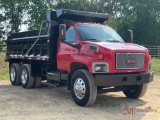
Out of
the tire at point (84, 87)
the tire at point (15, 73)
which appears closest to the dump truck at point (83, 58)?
the tire at point (84, 87)

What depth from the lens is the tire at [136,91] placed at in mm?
8969

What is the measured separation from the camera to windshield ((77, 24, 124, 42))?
8680mm

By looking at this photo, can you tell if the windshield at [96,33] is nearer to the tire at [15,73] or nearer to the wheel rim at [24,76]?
the wheel rim at [24,76]

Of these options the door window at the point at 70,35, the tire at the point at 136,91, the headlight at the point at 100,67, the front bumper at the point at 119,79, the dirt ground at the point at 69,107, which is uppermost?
the door window at the point at 70,35

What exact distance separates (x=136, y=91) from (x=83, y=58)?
2303 mm

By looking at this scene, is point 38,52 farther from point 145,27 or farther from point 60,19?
point 145,27

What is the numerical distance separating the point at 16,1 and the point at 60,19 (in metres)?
39.3

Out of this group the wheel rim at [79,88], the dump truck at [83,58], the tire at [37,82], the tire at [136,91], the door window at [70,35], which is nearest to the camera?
the dump truck at [83,58]

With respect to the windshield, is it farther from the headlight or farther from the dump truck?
the headlight

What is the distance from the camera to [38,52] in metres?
10.6

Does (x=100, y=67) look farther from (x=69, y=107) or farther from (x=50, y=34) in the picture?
(x=50, y=34)

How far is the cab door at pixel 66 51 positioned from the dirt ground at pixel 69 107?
1061 mm

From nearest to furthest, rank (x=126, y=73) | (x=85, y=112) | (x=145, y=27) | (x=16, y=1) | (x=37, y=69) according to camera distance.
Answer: (x=85, y=112) < (x=126, y=73) < (x=37, y=69) < (x=145, y=27) < (x=16, y=1)

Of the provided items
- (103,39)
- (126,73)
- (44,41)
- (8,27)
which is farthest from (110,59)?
(8,27)
